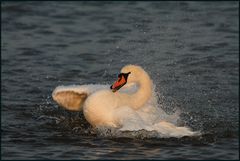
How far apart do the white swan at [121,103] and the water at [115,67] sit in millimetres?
203

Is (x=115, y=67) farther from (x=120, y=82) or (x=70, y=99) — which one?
(x=120, y=82)

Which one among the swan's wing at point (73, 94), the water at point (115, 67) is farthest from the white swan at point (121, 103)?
the water at point (115, 67)

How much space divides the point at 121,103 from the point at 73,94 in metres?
0.83

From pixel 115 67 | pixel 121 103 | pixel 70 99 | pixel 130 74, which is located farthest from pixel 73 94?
pixel 115 67

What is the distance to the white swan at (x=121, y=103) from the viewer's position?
11.9m

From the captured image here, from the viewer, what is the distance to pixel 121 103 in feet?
40.1

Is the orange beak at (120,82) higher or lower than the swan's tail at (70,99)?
higher

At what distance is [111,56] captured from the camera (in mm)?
16875

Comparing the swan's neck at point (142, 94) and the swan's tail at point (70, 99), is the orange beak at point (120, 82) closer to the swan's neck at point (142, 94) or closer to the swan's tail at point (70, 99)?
the swan's neck at point (142, 94)

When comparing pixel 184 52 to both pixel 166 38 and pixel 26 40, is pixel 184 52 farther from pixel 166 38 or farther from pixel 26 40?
pixel 26 40

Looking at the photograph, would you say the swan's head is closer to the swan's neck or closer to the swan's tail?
the swan's neck

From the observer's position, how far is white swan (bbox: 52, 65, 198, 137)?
11.9 metres

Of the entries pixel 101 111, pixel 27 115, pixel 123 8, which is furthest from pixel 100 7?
pixel 101 111

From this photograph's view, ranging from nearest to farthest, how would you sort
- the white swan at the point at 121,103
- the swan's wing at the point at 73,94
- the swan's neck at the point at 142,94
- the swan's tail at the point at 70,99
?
the white swan at the point at 121,103
the swan's neck at the point at 142,94
the swan's wing at the point at 73,94
the swan's tail at the point at 70,99
